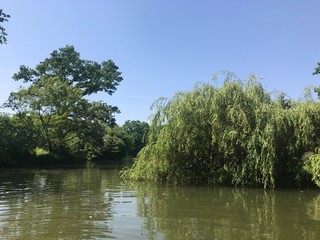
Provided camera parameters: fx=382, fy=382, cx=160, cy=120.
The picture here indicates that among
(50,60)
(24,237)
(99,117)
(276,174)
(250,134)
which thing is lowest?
(24,237)

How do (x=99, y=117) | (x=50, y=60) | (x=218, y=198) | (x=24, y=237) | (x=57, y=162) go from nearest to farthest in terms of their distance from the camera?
(x=24, y=237)
(x=218, y=198)
(x=57, y=162)
(x=99, y=117)
(x=50, y=60)

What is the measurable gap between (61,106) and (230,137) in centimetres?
3170

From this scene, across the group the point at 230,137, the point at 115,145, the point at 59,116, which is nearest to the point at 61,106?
the point at 59,116

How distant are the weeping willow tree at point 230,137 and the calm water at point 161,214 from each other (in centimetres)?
133

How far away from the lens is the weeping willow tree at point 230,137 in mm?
16453

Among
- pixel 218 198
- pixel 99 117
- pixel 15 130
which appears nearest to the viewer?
pixel 218 198

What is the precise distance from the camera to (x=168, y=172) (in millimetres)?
18281

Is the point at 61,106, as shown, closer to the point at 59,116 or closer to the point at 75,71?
the point at 59,116

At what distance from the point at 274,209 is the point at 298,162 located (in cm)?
591

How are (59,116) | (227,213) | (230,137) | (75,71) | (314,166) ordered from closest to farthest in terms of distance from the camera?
(227,213), (314,166), (230,137), (59,116), (75,71)

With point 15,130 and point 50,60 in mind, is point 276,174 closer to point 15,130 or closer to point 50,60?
point 15,130

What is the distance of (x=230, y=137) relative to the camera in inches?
656

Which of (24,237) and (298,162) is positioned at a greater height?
(298,162)

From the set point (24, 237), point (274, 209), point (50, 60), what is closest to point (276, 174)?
point (274, 209)
